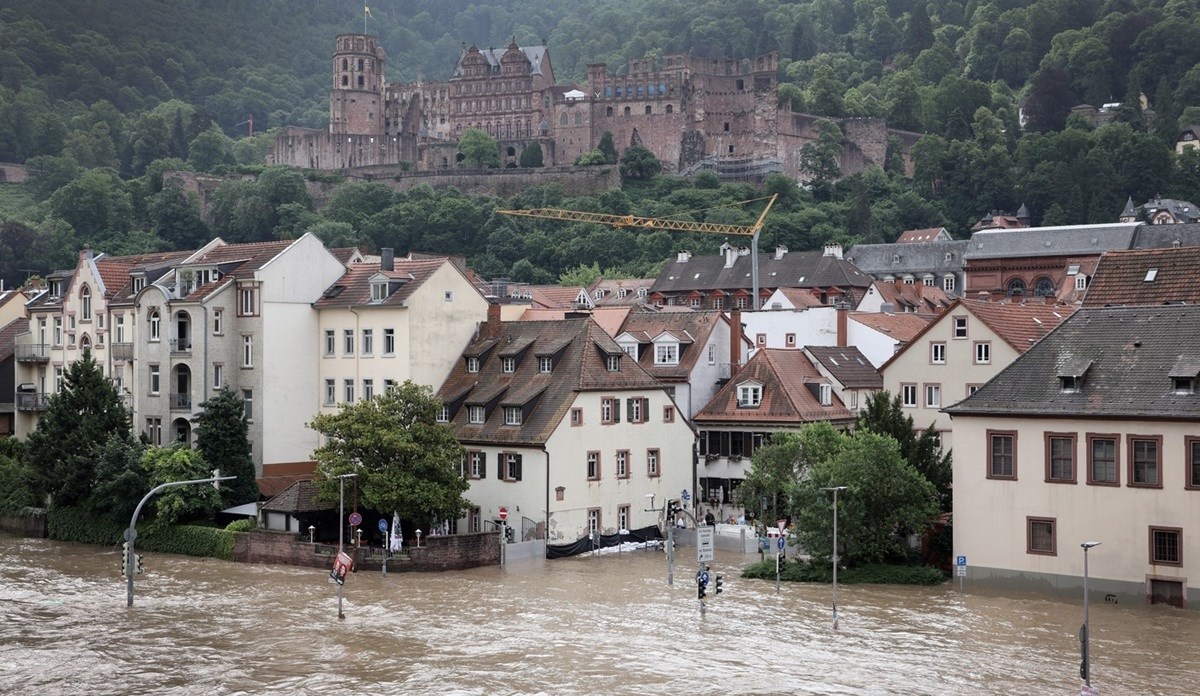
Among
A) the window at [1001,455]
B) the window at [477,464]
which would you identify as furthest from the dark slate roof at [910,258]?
the window at [1001,455]

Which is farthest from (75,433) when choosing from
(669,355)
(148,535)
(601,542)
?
(669,355)

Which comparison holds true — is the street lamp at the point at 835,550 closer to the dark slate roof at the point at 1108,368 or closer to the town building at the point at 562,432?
the dark slate roof at the point at 1108,368

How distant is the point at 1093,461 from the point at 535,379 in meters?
23.6

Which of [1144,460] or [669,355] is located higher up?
[669,355]

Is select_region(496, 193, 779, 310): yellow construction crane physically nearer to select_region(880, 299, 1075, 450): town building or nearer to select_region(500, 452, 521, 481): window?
select_region(880, 299, 1075, 450): town building

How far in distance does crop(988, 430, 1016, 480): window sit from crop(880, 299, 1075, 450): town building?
15931mm

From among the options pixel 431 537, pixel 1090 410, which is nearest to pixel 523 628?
pixel 431 537

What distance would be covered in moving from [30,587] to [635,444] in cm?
2341

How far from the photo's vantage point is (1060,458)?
52.3m

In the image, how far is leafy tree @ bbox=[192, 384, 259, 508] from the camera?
67312 millimetres

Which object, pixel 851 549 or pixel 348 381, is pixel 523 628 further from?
pixel 348 381

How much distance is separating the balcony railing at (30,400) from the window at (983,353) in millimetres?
43746

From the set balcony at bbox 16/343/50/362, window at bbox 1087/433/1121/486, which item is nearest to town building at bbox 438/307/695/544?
window at bbox 1087/433/1121/486

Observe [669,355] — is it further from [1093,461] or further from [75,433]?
[1093,461]
